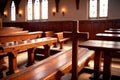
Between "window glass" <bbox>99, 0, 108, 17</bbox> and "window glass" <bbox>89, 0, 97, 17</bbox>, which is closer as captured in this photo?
"window glass" <bbox>99, 0, 108, 17</bbox>

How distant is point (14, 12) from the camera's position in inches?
438

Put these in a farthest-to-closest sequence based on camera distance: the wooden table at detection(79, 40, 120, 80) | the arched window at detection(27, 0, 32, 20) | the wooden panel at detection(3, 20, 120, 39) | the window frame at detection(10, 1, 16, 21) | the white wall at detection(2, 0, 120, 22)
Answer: the window frame at detection(10, 1, 16, 21), the arched window at detection(27, 0, 32, 20), the white wall at detection(2, 0, 120, 22), the wooden panel at detection(3, 20, 120, 39), the wooden table at detection(79, 40, 120, 80)

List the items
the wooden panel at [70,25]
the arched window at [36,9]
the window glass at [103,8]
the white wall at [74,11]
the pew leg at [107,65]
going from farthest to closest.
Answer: the arched window at [36,9]
the window glass at [103,8]
the white wall at [74,11]
the wooden panel at [70,25]
the pew leg at [107,65]

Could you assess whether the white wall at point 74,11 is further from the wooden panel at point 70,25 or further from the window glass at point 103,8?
the wooden panel at point 70,25

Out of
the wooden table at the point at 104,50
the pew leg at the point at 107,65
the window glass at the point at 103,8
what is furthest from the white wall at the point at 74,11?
the pew leg at the point at 107,65

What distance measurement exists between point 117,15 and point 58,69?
6347mm

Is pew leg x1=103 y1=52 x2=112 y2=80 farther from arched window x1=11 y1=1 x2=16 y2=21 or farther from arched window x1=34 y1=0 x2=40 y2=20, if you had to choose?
arched window x1=11 y1=1 x2=16 y2=21

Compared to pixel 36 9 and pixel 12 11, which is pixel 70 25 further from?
pixel 12 11

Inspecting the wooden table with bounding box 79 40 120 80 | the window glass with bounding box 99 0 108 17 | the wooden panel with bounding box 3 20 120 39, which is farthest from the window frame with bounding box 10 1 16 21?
the wooden table with bounding box 79 40 120 80

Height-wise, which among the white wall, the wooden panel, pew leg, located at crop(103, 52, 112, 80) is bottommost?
pew leg, located at crop(103, 52, 112, 80)

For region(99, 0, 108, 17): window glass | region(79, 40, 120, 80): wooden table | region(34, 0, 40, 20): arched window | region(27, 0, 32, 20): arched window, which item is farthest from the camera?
region(27, 0, 32, 20): arched window

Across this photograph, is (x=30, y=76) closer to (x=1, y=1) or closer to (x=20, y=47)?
(x=20, y=47)

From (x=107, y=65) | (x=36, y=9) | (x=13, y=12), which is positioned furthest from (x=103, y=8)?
(x=13, y=12)

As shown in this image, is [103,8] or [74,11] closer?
[103,8]
